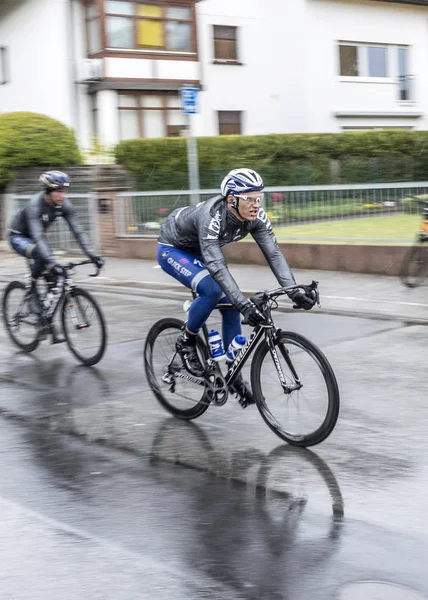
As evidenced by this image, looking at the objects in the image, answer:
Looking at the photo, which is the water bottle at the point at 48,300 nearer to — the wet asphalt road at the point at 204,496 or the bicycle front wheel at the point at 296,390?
the wet asphalt road at the point at 204,496

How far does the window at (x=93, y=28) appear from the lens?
2798 cm

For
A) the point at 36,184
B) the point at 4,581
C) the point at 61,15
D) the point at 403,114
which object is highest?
the point at 61,15

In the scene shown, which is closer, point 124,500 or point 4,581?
point 4,581

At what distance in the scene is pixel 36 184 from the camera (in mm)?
21188

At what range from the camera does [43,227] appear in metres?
8.77

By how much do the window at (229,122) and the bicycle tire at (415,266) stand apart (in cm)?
1984

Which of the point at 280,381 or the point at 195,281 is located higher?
the point at 195,281

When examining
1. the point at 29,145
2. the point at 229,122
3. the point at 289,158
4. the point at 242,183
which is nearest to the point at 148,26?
the point at 229,122

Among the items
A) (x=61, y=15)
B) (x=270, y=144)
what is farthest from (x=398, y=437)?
(x=61, y=15)

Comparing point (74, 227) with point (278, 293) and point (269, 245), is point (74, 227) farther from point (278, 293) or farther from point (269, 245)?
point (278, 293)

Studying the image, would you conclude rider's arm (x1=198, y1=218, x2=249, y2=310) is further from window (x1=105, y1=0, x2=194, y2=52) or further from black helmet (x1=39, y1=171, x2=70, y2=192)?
window (x1=105, y1=0, x2=194, y2=52)

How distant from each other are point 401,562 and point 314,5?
2942 centimetres

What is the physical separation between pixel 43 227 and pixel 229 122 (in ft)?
77.0

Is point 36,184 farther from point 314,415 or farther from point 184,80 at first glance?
point 314,415
